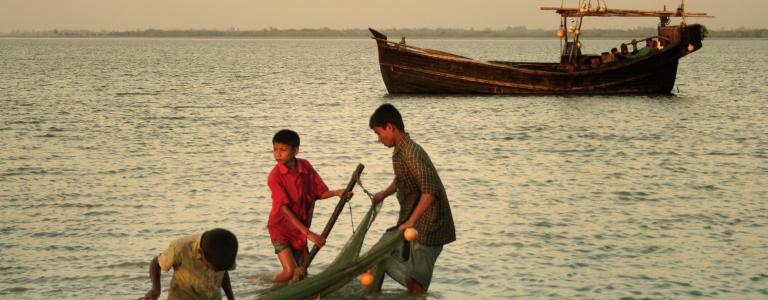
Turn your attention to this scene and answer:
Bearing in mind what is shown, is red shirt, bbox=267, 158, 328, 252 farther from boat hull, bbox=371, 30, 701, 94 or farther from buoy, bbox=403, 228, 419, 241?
boat hull, bbox=371, 30, 701, 94

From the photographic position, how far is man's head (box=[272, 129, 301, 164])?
25.4 feet

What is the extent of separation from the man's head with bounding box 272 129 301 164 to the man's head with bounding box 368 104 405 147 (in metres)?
0.59

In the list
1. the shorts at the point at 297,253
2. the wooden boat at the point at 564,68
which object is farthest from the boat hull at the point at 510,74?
the shorts at the point at 297,253

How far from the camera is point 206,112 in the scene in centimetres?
3597

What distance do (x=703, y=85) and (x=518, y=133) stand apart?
3201 cm

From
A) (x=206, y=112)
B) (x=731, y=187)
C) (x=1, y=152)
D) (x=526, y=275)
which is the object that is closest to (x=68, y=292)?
(x=526, y=275)

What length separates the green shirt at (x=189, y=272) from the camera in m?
6.04

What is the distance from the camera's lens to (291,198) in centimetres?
796

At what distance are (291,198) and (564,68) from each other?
2907 centimetres

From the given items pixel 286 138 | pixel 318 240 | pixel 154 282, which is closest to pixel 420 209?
pixel 318 240

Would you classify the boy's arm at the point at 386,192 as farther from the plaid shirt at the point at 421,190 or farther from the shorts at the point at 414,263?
the shorts at the point at 414,263

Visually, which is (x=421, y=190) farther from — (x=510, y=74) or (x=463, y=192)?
(x=510, y=74)

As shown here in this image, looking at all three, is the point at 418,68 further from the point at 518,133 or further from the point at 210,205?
the point at 210,205

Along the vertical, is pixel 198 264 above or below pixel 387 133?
below
